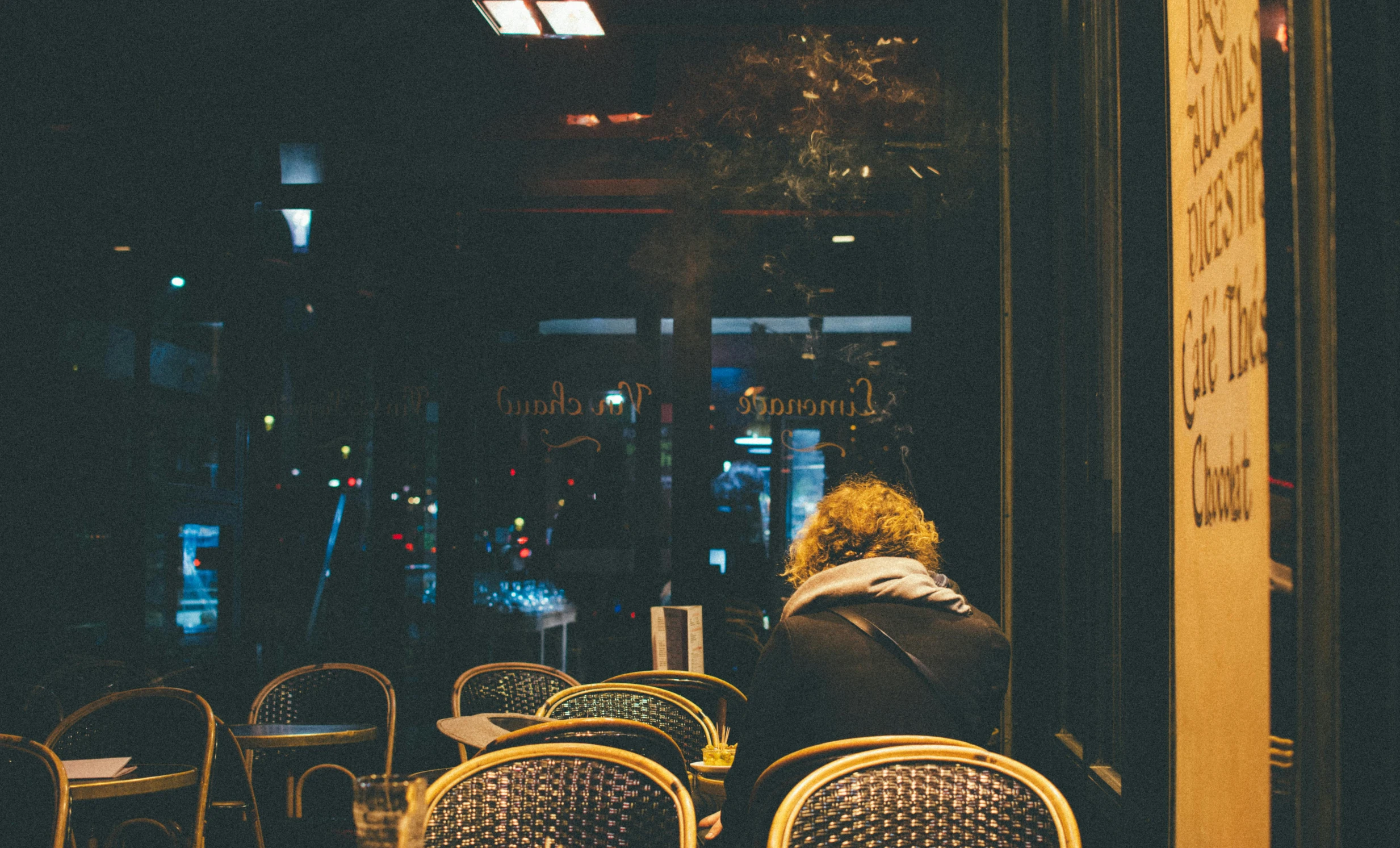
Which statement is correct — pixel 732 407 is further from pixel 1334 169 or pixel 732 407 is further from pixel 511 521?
pixel 1334 169

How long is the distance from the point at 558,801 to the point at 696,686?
1967 mm

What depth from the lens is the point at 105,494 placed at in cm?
557

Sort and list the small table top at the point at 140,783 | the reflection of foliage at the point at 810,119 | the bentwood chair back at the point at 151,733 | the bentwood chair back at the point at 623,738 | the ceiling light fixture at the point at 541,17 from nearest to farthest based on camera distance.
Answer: the bentwood chair back at the point at 623,738 < the small table top at the point at 140,783 < the bentwood chair back at the point at 151,733 < the ceiling light fixture at the point at 541,17 < the reflection of foliage at the point at 810,119

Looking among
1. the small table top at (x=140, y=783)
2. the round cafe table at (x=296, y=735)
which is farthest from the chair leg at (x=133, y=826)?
the round cafe table at (x=296, y=735)

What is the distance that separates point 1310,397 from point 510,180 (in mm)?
4610

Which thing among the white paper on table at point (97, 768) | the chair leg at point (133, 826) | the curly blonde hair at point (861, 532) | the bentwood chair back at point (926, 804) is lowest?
the chair leg at point (133, 826)

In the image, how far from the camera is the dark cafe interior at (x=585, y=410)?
88.3 inches

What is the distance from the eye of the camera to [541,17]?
4203 mm

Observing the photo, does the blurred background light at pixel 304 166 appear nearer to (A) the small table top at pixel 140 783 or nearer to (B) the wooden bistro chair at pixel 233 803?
(B) the wooden bistro chair at pixel 233 803

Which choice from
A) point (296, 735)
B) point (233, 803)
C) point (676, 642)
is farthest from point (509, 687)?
point (233, 803)

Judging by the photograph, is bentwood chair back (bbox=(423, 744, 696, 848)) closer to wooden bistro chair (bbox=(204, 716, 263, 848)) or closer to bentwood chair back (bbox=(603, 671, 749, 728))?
bentwood chair back (bbox=(603, 671, 749, 728))

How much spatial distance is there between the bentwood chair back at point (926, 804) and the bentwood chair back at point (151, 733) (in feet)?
8.18

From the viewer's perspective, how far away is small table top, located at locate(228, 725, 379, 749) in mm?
3623

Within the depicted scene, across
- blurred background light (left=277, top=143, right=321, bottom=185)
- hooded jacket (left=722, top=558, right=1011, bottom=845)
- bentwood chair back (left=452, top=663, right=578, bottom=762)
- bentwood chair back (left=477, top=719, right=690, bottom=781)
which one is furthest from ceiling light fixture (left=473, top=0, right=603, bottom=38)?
bentwood chair back (left=477, top=719, right=690, bottom=781)
